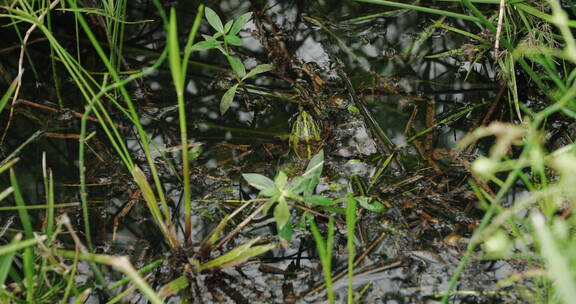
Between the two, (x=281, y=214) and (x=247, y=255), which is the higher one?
(x=281, y=214)

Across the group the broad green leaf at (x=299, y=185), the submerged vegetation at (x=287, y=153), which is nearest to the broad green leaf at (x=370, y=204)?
the submerged vegetation at (x=287, y=153)

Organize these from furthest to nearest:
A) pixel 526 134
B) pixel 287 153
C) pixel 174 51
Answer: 1. pixel 287 153
2. pixel 526 134
3. pixel 174 51

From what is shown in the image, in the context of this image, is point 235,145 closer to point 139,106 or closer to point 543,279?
point 139,106

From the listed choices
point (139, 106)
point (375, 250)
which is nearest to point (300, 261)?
point (375, 250)

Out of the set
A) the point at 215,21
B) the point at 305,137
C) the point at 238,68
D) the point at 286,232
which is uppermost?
the point at 215,21

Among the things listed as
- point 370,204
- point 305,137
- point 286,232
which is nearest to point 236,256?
point 286,232

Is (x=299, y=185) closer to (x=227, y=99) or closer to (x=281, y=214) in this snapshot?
(x=281, y=214)

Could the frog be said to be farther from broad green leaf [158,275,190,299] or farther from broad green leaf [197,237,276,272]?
broad green leaf [158,275,190,299]

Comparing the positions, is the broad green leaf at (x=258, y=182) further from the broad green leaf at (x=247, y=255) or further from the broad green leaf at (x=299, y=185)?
the broad green leaf at (x=247, y=255)
